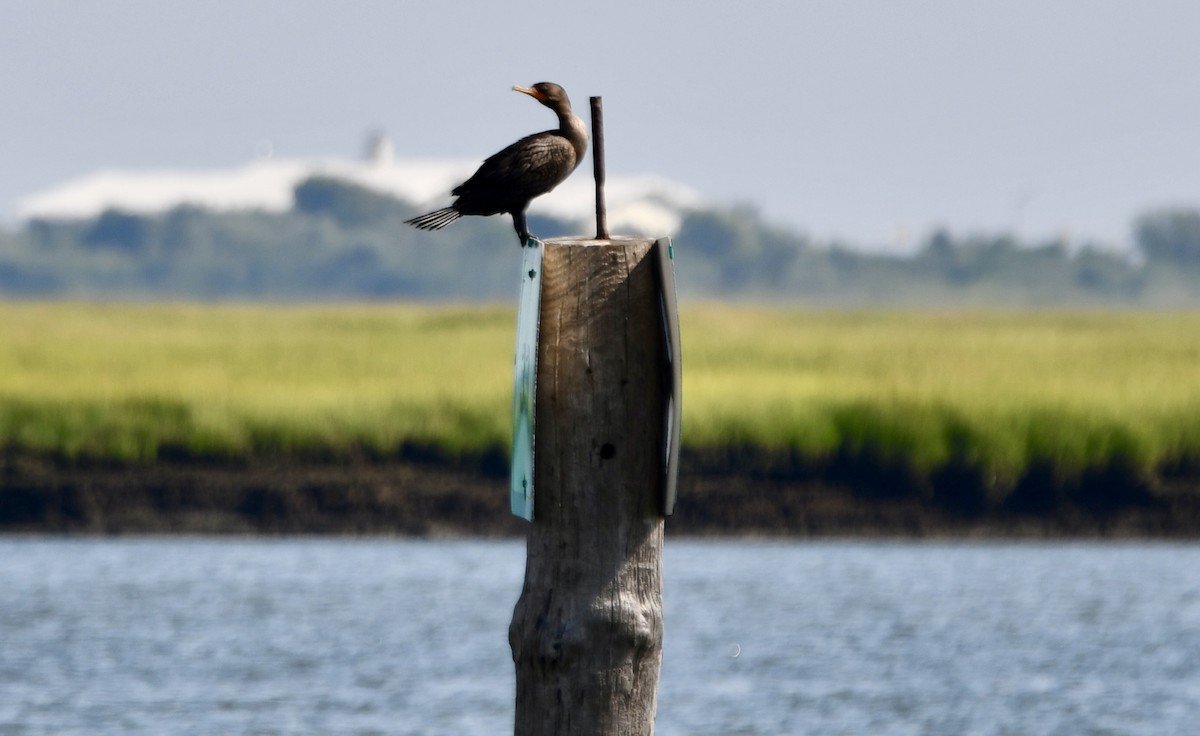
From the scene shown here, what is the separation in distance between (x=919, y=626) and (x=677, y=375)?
58.3ft

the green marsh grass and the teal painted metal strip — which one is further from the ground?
the teal painted metal strip

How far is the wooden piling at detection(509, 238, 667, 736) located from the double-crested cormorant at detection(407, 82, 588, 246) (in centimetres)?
85

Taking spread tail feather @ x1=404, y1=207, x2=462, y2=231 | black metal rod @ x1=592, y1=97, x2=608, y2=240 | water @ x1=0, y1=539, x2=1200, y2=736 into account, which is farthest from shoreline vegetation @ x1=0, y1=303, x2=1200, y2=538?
black metal rod @ x1=592, y1=97, x2=608, y2=240

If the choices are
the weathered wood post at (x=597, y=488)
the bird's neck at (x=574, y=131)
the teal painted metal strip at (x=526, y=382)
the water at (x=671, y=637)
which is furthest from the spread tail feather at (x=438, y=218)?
the water at (x=671, y=637)

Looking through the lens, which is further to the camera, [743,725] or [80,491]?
[80,491]

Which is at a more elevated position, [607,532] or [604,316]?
[604,316]

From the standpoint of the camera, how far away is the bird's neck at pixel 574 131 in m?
6.90

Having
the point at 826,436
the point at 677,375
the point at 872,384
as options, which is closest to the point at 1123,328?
the point at 872,384

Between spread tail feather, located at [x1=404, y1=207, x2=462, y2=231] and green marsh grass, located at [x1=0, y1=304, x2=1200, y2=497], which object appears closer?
spread tail feather, located at [x1=404, y1=207, x2=462, y2=231]

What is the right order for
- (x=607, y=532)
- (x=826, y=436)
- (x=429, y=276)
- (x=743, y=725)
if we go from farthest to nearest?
1. (x=429, y=276)
2. (x=826, y=436)
3. (x=743, y=725)
4. (x=607, y=532)

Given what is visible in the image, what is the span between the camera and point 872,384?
33.8 metres

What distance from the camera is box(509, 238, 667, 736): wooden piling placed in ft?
19.4

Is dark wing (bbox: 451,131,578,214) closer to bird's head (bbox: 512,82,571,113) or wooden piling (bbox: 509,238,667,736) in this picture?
bird's head (bbox: 512,82,571,113)

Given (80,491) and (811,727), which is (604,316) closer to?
(811,727)
